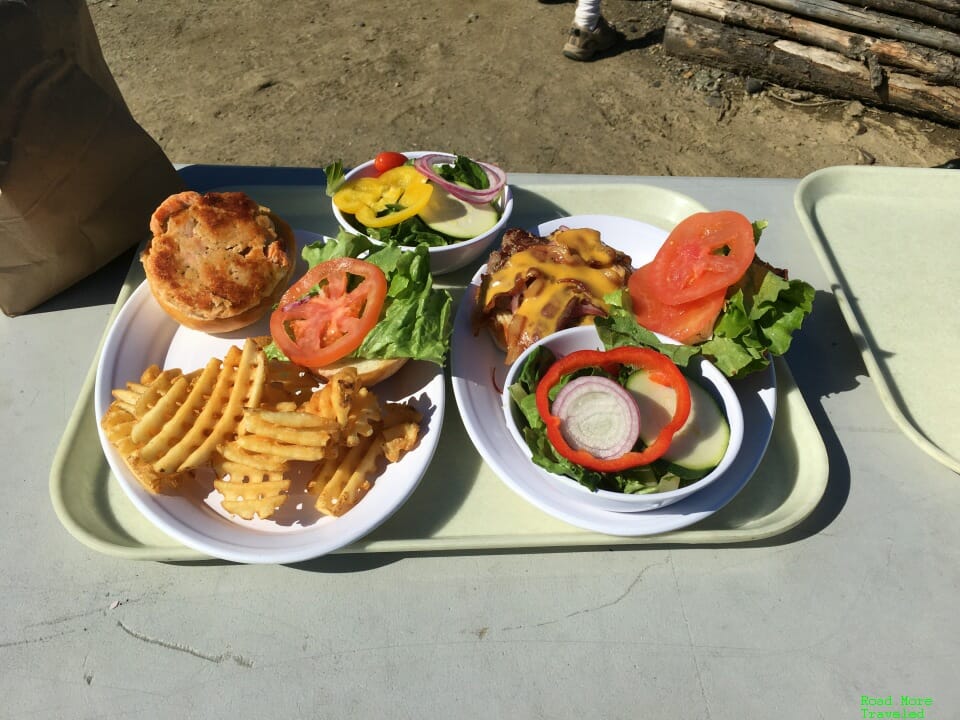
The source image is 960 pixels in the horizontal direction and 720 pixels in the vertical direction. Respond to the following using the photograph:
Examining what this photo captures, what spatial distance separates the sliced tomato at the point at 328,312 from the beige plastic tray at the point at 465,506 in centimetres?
43

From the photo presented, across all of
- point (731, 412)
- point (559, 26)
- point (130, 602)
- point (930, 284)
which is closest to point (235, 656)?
point (130, 602)

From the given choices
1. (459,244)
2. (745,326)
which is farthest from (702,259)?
(459,244)

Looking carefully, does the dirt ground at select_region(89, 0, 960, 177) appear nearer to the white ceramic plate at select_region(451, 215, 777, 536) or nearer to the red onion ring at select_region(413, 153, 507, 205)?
the red onion ring at select_region(413, 153, 507, 205)

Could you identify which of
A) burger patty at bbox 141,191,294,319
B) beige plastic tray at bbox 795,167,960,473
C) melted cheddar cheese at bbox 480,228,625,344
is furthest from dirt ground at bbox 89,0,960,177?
melted cheddar cheese at bbox 480,228,625,344

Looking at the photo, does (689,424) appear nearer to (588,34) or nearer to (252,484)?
(252,484)

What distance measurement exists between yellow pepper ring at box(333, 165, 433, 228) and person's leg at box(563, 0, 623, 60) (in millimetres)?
4816

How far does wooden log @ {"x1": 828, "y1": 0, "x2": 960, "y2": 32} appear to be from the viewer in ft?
17.6

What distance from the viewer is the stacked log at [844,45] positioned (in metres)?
5.45

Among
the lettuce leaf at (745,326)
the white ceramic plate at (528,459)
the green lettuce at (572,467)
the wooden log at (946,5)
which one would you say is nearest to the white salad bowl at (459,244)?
the white ceramic plate at (528,459)

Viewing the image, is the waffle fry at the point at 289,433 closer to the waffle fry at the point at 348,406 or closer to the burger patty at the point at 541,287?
the waffle fry at the point at 348,406

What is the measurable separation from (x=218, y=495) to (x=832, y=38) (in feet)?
21.8

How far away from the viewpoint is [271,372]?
5.86 feet

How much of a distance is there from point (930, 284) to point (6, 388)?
11.7 feet

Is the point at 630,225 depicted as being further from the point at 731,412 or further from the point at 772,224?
the point at 731,412
